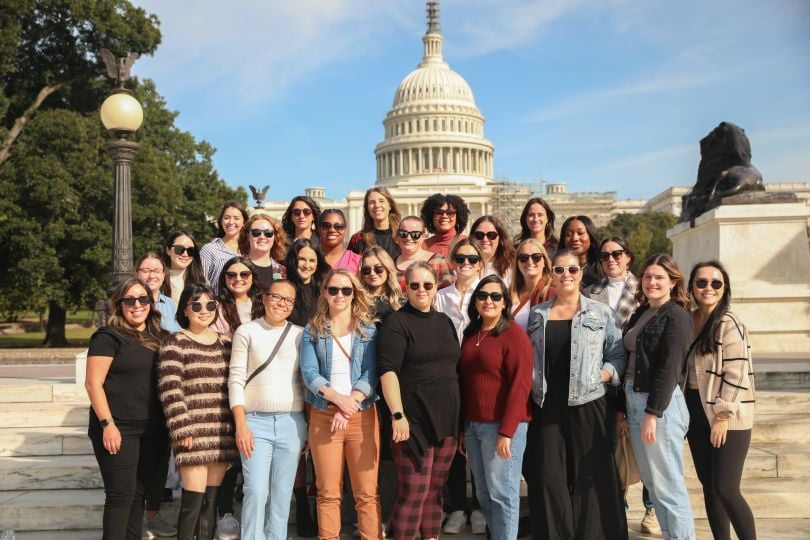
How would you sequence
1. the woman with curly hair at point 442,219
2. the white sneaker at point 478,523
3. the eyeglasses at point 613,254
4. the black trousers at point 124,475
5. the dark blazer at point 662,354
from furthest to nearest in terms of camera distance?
the woman with curly hair at point 442,219, the eyeglasses at point 613,254, the white sneaker at point 478,523, the black trousers at point 124,475, the dark blazer at point 662,354

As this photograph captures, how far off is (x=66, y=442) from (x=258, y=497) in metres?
3.09

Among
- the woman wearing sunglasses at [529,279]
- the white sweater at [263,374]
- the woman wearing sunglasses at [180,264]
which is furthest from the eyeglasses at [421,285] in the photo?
the woman wearing sunglasses at [180,264]

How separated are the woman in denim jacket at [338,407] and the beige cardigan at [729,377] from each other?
82.4 inches

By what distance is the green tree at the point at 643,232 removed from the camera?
6309 centimetres

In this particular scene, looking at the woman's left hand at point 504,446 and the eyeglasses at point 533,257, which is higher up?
the eyeglasses at point 533,257

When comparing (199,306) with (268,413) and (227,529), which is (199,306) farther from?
(227,529)

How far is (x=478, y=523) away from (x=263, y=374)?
1903mm


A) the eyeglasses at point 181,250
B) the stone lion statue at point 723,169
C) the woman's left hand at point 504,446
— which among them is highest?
the stone lion statue at point 723,169

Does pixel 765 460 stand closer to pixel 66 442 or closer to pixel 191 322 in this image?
pixel 191 322

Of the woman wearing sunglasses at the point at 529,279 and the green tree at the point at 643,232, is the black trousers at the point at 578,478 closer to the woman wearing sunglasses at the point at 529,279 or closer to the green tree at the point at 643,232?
the woman wearing sunglasses at the point at 529,279

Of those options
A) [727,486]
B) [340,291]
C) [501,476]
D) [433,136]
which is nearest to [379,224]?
[340,291]

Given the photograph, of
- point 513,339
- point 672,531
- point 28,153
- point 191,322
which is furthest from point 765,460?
point 28,153

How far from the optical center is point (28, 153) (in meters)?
23.3

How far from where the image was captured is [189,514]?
4777 mm
